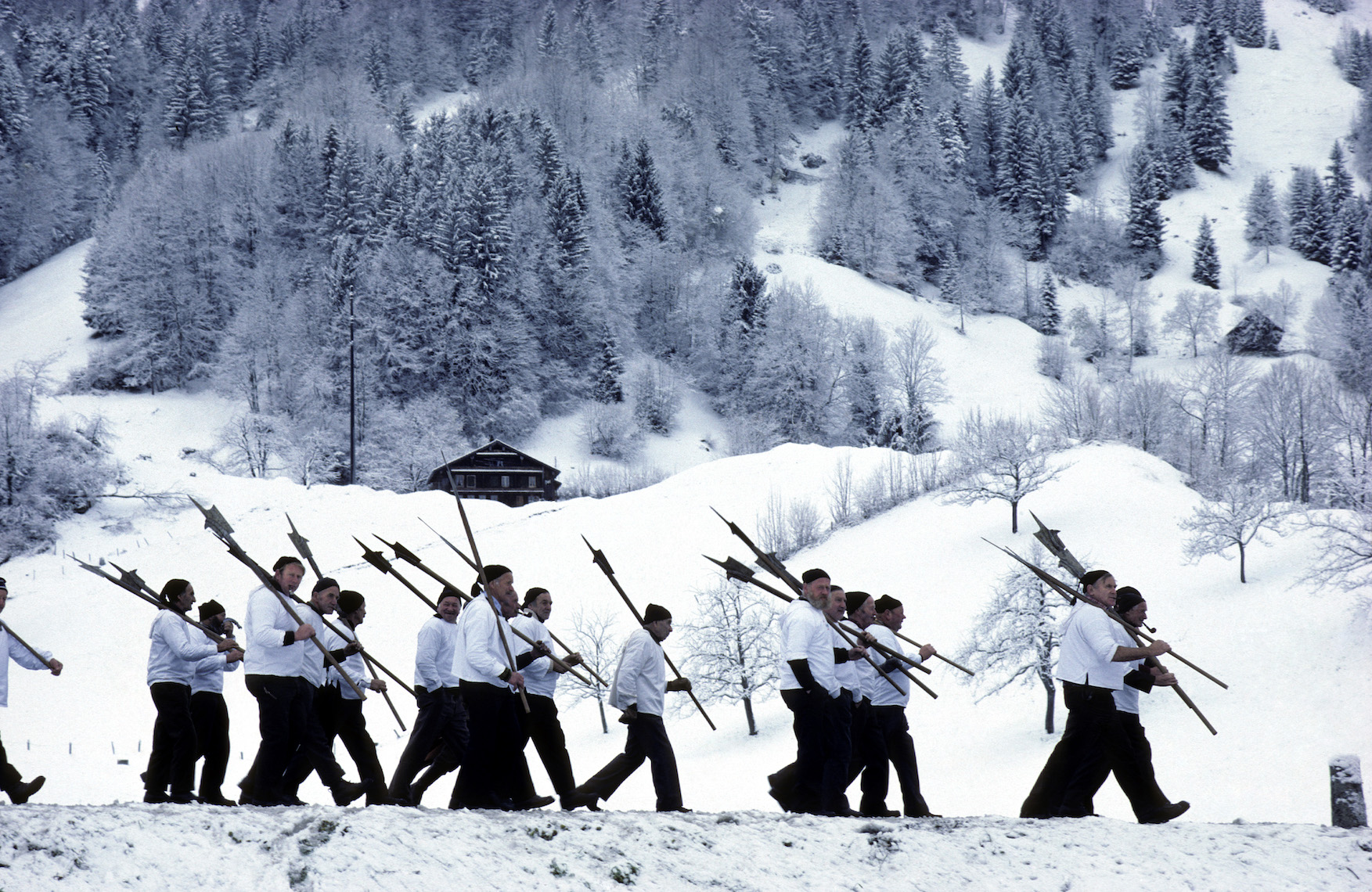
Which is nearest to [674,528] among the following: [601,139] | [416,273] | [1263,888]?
[1263,888]

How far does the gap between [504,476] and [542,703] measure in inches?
1810

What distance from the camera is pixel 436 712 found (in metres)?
8.30

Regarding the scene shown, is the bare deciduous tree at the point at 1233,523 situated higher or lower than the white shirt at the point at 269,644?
higher

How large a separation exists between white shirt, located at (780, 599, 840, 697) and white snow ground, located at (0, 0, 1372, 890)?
122 cm

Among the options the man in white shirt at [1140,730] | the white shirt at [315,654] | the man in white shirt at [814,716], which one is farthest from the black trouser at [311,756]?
the man in white shirt at [1140,730]

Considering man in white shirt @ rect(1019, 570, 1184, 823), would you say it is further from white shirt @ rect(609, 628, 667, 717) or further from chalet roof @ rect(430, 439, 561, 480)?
chalet roof @ rect(430, 439, 561, 480)

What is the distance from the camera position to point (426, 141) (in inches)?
3103

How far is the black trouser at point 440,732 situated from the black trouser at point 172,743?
1.55 m

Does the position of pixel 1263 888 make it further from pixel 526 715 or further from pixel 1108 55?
pixel 1108 55

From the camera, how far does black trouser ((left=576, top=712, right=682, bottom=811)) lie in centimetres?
774

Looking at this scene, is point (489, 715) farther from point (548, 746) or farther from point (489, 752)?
point (548, 746)

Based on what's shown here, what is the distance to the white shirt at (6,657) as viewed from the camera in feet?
26.1

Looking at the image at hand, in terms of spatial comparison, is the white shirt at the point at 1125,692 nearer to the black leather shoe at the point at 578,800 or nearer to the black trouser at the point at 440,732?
the black leather shoe at the point at 578,800

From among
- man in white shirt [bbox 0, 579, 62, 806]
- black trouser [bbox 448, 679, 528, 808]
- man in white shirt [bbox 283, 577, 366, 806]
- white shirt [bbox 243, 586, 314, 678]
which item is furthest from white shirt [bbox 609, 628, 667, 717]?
man in white shirt [bbox 0, 579, 62, 806]
